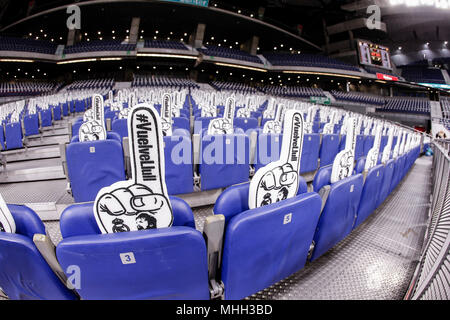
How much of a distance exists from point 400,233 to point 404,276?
2.03 ft

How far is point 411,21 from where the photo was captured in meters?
22.8

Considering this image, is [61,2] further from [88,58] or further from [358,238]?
[358,238]

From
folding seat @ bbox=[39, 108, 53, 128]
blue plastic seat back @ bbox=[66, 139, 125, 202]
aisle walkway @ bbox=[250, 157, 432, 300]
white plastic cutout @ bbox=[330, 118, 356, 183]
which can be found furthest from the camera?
folding seat @ bbox=[39, 108, 53, 128]

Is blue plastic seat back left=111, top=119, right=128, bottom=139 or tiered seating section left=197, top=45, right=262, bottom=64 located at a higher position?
tiered seating section left=197, top=45, right=262, bottom=64

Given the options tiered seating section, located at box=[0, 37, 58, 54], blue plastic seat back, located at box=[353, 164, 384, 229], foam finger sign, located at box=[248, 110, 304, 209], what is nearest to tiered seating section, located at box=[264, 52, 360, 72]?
tiered seating section, located at box=[0, 37, 58, 54]

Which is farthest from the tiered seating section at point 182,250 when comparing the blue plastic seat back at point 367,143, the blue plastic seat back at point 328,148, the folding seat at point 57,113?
the folding seat at point 57,113

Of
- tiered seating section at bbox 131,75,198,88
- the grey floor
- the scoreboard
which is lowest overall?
the grey floor

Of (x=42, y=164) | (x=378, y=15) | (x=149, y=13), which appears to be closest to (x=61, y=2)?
(x=149, y=13)

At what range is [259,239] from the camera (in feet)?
2.86

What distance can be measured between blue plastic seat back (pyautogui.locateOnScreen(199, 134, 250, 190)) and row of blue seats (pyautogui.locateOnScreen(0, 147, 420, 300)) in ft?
3.57

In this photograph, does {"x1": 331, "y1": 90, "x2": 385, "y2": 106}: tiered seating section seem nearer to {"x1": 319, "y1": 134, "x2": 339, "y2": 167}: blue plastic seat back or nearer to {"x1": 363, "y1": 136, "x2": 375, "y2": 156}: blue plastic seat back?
{"x1": 363, "y1": 136, "x2": 375, "y2": 156}: blue plastic seat back

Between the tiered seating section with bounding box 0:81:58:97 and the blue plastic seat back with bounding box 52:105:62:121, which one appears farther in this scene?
the tiered seating section with bounding box 0:81:58:97

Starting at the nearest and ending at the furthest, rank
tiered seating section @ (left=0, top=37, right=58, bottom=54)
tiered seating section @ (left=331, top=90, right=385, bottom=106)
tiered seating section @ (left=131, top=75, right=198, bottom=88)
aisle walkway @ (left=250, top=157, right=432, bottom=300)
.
→ aisle walkway @ (left=250, top=157, right=432, bottom=300) → tiered seating section @ (left=0, top=37, right=58, bottom=54) → tiered seating section @ (left=131, top=75, right=198, bottom=88) → tiered seating section @ (left=331, top=90, right=385, bottom=106)

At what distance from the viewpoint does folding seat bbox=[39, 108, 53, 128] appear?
596cm
